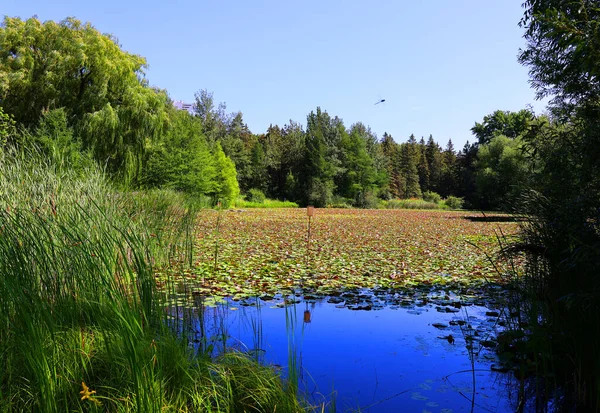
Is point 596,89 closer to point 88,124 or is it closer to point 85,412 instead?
point 85,412

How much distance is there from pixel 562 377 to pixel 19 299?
3.60 meters

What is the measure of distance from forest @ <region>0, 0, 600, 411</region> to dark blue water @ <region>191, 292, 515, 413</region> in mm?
454

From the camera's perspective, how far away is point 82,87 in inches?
766

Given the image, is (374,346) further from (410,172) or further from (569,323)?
(410,172)

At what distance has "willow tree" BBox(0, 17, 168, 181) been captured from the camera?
17.8 m

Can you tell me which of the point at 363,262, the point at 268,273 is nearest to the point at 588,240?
the point at 268,273

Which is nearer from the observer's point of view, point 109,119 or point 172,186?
point 109,119

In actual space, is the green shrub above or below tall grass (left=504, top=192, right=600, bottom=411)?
above

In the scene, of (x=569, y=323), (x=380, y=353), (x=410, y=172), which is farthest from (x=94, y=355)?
(x=410, y=172)

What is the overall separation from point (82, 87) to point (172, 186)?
5745 millimetres

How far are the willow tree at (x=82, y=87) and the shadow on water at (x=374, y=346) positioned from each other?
14814 mm

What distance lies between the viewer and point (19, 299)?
238 centimetres

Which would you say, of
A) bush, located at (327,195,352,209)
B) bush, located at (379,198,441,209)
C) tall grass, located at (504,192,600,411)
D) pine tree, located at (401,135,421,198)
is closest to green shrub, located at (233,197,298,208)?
bush, located at (327,195,352,209)

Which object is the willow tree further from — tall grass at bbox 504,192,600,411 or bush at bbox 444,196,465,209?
bush at bbox 444,196,465,209
